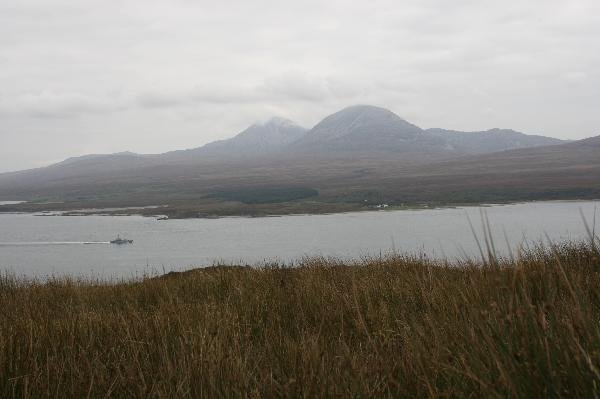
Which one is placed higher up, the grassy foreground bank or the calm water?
the grassy foreground bank

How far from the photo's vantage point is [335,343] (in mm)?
4535

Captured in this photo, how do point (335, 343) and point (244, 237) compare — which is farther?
point (244, 237)

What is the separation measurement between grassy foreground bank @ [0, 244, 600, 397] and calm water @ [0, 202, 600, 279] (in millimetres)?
38347

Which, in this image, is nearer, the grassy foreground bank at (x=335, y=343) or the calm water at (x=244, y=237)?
the grassy foreground bank at (x=335, y=343)

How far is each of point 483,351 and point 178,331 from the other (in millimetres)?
3102

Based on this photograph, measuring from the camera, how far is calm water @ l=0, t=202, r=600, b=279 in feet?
186

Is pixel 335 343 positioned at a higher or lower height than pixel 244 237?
higher

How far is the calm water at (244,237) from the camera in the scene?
2229 inches

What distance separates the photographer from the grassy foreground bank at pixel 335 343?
2609 mm

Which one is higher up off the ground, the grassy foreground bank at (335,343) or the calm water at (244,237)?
the grassy foreground bank at (335,343)

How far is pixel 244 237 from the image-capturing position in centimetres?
7881

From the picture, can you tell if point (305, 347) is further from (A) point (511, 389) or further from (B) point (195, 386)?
(A) point (511, 389)

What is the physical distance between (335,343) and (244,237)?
7485cm

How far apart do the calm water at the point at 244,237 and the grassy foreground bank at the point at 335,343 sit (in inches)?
1510
